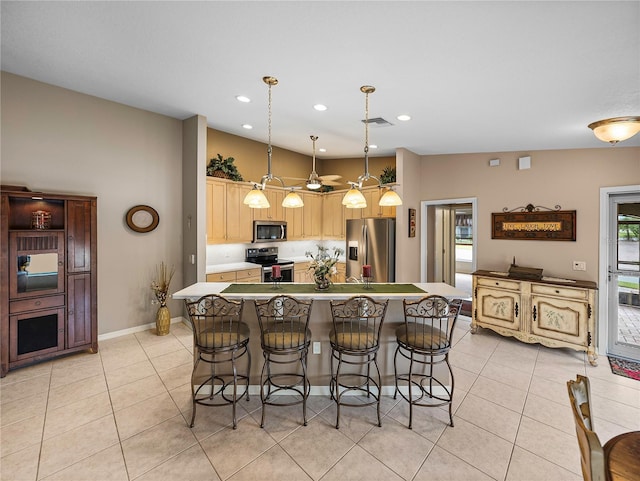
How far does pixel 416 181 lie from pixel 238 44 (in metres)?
3.94

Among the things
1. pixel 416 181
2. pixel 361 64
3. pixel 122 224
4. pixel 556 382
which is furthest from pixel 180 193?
pixel 556 382

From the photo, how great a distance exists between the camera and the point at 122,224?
408 centimetres

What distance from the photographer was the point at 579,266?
4.04 metres

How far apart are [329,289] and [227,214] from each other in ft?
9.06

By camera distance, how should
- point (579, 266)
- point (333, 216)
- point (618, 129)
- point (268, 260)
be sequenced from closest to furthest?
point (618, 129)
point (579, 266)
point (268, 260)
point (333, 216)

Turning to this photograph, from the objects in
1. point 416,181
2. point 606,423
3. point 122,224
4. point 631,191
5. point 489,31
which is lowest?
point 606,423

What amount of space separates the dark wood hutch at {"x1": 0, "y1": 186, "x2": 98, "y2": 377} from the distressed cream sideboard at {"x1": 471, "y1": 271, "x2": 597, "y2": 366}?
534cm

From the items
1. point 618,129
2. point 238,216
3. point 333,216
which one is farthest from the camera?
point 333,216

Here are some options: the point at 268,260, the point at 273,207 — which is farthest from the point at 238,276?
the point at 273,207

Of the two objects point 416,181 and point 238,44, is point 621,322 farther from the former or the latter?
point 238,44

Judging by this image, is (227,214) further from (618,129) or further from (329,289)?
(618,129)

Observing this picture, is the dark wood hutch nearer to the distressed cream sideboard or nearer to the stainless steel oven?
the stainless steel oven

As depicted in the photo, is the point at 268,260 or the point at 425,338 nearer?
the point at 425,338

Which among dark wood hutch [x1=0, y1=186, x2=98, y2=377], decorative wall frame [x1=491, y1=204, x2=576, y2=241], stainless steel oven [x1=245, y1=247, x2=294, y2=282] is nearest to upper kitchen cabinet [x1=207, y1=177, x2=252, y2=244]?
stainless steel oven [x1=245, y1=247, x2=294, y2=282]
